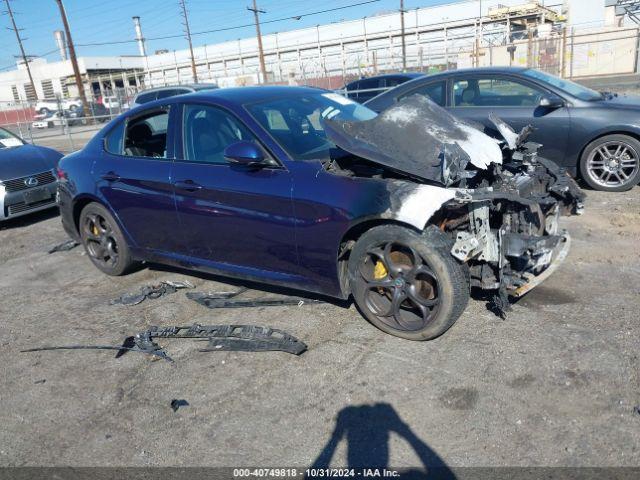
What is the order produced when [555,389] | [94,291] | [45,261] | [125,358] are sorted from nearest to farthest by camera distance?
[555,389]
[125,358]
[94,291]
[45,261]

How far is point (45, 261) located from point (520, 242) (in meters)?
5.36

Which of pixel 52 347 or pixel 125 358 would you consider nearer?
pixel 125 358

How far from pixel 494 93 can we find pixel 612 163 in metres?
1.73

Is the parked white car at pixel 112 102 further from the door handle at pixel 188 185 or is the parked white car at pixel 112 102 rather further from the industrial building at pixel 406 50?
the door handle at pixel 188 185

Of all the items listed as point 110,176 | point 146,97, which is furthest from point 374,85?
point 110,176

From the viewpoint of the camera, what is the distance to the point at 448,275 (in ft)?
10.8

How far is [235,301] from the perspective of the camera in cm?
440

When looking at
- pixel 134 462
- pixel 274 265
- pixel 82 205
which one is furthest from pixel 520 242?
pixel 82 205

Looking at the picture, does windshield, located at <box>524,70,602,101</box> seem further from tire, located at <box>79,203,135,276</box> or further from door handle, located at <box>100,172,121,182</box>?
tire, located at <box>79,203,135,276</box>

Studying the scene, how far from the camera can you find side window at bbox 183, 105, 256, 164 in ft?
13.6

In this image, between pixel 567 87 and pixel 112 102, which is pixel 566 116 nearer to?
pixel 567 87

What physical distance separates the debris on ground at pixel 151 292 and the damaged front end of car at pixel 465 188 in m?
2.06

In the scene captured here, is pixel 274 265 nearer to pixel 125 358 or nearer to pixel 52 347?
pixel 125 358

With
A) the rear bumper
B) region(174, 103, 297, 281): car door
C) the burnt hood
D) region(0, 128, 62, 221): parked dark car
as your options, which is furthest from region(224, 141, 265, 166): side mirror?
region(0, 128, 62, 221): parked dark car
